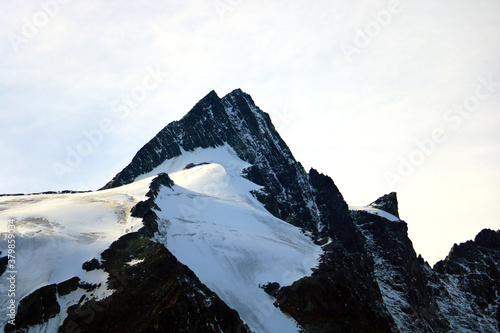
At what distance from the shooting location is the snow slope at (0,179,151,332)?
50688 mm

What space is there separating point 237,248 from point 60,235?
2410 centimetres

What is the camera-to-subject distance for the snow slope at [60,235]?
1996 inches

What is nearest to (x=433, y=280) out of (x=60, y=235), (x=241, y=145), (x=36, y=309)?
(x=241, y=145)

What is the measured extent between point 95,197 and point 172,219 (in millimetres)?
17366

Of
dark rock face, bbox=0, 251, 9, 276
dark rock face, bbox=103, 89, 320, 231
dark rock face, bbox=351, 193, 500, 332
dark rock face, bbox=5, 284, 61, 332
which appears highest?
dark rock face, bbox=103, 89, 320, 231

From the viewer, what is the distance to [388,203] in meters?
161

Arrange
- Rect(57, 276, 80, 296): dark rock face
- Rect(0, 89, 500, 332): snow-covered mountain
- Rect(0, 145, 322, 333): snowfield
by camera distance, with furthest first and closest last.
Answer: Rect(0, 145, 322, 333): snowfield < Rect(57, 276, 80, 296): dark rock face < Rect(0, 89, 500, 332): snow-covered mountain

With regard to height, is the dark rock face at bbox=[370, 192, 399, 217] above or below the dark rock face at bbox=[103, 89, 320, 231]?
below

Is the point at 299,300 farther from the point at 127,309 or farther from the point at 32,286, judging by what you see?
the point at 32,286

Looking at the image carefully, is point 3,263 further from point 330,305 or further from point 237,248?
point 330,305

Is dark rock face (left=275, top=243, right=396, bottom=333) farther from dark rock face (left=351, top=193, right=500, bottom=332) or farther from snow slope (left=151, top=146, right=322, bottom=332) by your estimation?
dark rock face (left=351, top=193, right=500, bottom=332)

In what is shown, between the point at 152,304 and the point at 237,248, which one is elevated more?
the point at 237,248

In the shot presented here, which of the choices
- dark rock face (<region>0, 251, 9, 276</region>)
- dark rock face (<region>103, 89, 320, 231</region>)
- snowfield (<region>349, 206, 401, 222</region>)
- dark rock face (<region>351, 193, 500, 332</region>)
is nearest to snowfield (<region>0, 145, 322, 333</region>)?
dark rock face (<region>0, 251, 9, 276</region>)

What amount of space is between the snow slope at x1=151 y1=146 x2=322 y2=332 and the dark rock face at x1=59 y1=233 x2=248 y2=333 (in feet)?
23.6
